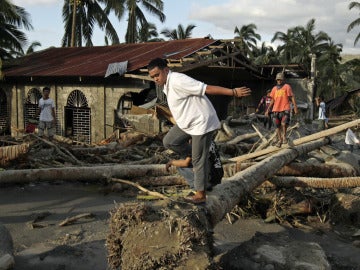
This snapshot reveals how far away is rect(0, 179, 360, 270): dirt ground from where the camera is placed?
180 inches

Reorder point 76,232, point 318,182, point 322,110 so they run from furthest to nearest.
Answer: point 322,110 → point 318,182 → point 76,232

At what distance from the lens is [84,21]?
31688mm

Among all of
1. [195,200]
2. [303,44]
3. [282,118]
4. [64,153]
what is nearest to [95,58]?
[64,153]

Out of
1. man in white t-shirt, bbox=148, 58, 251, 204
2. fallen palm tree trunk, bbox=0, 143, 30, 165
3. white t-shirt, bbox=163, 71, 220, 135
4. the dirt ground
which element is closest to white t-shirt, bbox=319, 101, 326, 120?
the dirt ground

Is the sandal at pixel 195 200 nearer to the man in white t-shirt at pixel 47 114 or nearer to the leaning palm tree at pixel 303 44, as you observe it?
the man in white t-shirt at pixel 47 114

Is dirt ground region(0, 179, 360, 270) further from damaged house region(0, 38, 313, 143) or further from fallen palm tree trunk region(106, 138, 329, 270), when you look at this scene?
damaged house region(0, 38, 313, 143)

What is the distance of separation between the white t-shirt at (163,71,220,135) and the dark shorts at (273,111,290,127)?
546cm

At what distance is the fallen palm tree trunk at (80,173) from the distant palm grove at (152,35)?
1136 cm

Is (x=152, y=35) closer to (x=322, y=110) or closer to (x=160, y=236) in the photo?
(x=322, y=110)

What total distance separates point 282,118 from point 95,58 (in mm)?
14498

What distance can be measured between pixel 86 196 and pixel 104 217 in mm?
1242

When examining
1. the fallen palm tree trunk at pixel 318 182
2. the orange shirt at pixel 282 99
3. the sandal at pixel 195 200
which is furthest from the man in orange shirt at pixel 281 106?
the sandal at pixel 195 200

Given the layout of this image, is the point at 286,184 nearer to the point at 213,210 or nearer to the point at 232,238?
the point at 232,238

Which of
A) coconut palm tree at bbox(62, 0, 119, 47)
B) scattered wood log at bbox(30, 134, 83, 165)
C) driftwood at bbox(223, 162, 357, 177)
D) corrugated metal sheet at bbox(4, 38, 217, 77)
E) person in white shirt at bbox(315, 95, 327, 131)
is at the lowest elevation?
driftwood at bbox(223, 162, 357, 177)
